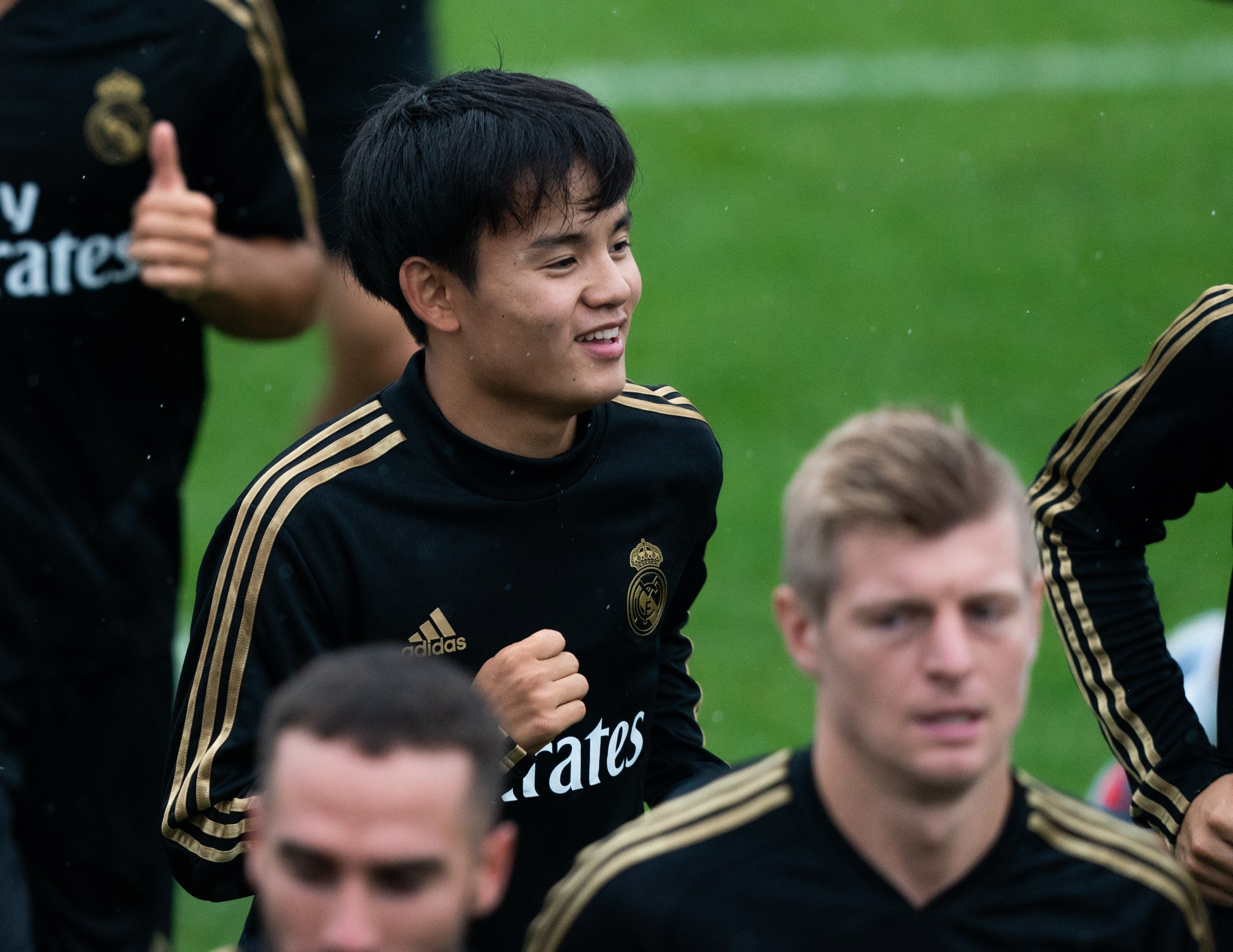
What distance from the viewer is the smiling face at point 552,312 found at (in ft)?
12.1

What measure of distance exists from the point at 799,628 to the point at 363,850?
725mm

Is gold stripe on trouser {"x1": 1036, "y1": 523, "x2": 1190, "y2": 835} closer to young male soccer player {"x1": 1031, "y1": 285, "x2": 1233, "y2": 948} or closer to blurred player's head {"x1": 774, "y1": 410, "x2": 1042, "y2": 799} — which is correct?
young male soccer player {"x1": 1031, "y1": 285, "x2": 1233, "y2": 948}

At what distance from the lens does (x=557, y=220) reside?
3.71m

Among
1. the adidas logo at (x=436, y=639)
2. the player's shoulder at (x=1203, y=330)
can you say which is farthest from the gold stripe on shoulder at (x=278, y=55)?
the player's shoulder at (x=1203, y=330)

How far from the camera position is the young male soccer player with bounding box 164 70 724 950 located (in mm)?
3471

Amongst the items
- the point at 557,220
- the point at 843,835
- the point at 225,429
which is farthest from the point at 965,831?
the point at 225,429

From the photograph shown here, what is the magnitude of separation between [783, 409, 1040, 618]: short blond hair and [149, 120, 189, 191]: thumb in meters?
2.25

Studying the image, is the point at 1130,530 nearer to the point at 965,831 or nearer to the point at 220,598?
the point at 965,831

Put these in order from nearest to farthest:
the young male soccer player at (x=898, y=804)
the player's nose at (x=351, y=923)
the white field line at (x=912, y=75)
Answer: the player's nose at (x=351, y=923) < the young male soccer player at (x=898, y=804) < the white field line at (x=912, y=75)

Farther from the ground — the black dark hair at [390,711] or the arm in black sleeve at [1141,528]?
the arm in black sleeve at [1141,528]

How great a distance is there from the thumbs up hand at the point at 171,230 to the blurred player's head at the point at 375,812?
210 cm

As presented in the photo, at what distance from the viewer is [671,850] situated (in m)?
2.87

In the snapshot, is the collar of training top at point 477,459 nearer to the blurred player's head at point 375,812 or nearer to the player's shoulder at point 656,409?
the player's shoulder at point 656,409

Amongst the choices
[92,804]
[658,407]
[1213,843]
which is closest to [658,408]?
[658,407]
